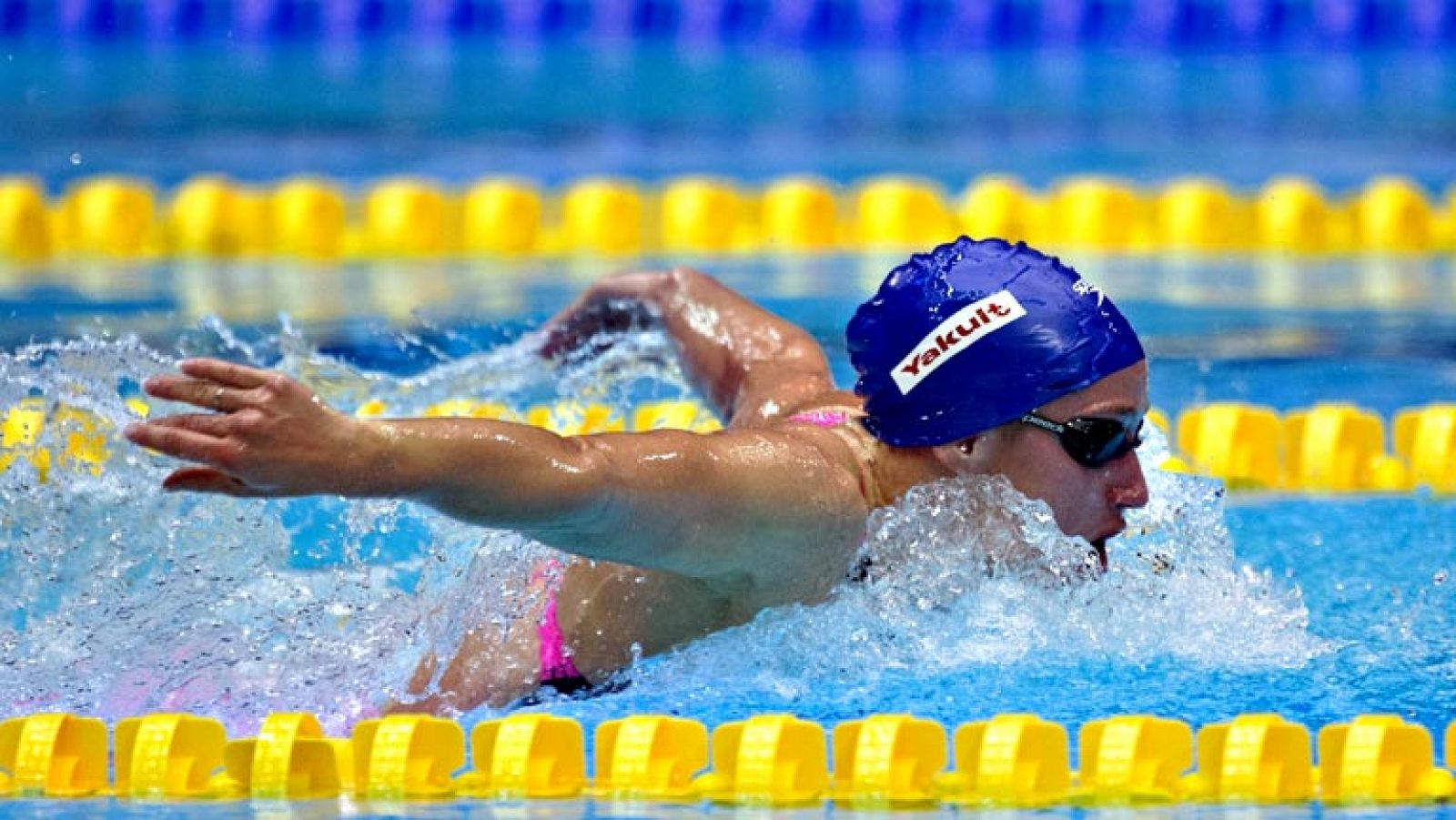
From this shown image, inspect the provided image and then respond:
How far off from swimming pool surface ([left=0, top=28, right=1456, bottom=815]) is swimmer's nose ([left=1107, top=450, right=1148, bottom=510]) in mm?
103

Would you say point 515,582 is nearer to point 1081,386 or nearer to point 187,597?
point 187,597

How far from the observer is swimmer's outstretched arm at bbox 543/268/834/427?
10.9 ft

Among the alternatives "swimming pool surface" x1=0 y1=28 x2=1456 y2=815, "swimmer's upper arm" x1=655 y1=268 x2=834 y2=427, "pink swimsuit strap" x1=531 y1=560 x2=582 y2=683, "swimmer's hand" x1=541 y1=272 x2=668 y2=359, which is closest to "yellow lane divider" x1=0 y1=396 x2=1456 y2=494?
"swimming pool surface" x1=0 y1=28 x2=1456 y2=815

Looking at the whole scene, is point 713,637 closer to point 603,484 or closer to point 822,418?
point 822,418

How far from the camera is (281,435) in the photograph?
216 centimetres

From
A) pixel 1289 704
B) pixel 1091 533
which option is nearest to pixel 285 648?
pixel 1091 533

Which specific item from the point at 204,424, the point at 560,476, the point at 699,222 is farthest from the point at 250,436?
the point at 699,222

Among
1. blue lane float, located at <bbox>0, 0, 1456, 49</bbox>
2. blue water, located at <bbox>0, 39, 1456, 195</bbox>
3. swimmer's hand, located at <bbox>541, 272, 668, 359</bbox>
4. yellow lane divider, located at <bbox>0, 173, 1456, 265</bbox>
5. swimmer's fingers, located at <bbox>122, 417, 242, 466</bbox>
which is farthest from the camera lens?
blue lane float, located at <bbox>0, 0, 1456, 49</bbox>

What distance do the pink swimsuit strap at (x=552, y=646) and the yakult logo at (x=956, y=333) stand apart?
523 millimetres

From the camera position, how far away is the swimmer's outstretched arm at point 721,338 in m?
3.33

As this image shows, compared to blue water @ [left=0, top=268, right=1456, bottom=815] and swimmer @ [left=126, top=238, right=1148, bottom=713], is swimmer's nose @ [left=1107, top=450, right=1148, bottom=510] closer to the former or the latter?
swimmer @ [left=126, top=238, right=1148, bottom=713]

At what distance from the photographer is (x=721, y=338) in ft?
11.6

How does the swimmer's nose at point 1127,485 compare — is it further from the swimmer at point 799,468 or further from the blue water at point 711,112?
the blue water at point 711,112

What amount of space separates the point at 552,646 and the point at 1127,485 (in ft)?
2.46
